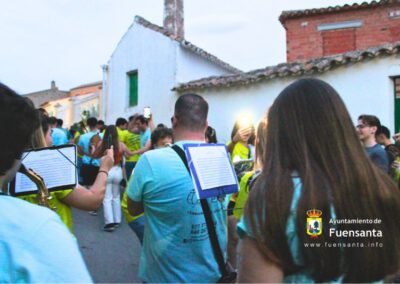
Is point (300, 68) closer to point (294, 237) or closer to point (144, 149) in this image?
point (144, 149)

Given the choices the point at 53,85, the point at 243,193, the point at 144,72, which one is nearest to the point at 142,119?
the point at 243,193

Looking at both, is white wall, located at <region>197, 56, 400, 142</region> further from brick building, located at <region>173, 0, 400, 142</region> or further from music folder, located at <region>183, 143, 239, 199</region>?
music folder, located at <region>183, 143, 239, 199</region>

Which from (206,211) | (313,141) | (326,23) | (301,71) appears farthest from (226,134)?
(313,141)

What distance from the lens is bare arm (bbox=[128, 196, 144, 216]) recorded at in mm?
2682

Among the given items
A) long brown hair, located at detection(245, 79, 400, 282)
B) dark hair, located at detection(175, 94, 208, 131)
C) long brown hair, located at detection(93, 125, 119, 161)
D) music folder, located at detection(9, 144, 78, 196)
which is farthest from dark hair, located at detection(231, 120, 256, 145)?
long brown hair, located at detection(245, 79, 400, 282)

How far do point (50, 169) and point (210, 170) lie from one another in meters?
0.91

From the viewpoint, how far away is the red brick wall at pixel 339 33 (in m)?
18.5

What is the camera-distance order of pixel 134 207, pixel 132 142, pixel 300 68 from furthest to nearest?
1. pixel 300 68
2. pixel 132 142
3. pixel 134 207

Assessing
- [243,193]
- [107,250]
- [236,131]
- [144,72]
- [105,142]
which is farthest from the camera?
[144,72]

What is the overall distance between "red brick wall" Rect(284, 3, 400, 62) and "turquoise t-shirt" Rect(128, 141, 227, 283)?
56.5ft

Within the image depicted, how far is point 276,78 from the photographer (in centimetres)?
1227

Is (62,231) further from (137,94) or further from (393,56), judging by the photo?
(137,94)

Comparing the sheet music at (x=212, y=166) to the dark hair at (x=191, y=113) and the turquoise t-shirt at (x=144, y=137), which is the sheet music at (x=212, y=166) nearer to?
the dark hair at (x=191, y=113)

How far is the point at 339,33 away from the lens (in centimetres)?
1898
